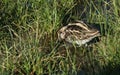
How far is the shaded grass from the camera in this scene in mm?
4609

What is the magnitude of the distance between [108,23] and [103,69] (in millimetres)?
1032

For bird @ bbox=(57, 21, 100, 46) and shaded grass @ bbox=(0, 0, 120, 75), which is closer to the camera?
shaded grass @ bbox=(0, 0, 120, 75)

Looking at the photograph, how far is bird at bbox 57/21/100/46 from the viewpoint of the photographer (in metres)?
5.50

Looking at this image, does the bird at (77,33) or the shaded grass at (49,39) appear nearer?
the shaded grass at (49,39)

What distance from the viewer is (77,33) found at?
5688 millimetres

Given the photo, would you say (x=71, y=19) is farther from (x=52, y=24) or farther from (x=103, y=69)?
(x=103, y=69)

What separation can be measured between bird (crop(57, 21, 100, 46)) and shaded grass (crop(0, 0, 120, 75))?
0.12m

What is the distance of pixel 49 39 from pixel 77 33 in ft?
1.39

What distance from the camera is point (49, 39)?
5.59 m

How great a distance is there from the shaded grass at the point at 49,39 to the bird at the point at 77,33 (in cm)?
12

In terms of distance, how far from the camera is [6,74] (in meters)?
4.44

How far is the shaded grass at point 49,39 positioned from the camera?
4.61 meters

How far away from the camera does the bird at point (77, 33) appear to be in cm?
550

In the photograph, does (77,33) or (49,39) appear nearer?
(49,39)
